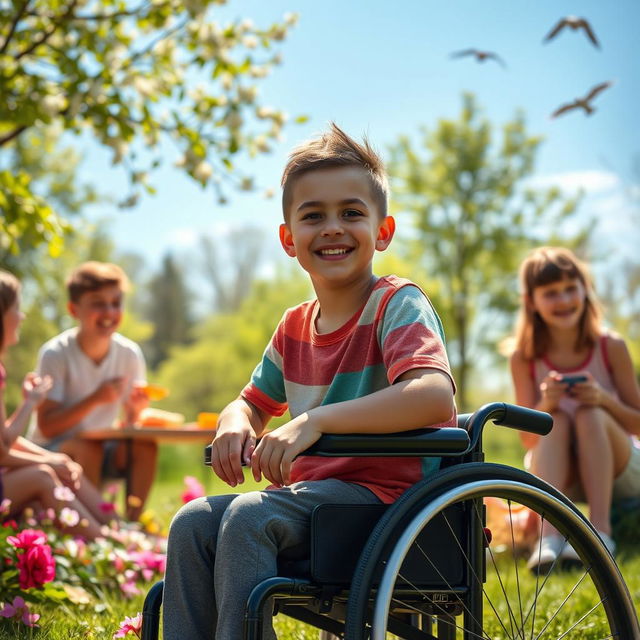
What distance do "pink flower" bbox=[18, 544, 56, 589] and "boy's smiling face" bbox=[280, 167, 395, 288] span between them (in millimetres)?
1323

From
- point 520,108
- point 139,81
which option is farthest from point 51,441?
point 520,108

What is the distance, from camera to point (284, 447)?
1.73 metres

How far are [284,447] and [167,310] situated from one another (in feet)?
131

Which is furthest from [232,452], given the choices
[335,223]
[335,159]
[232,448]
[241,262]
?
[241,262]

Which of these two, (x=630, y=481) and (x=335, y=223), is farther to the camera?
(x=630, y=481)

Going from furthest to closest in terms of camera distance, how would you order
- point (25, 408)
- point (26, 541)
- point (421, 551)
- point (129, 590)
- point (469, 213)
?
1. point (469, 213)
2. point (25, 408)
3. point (129, 590)
4. point (26, 541)
5. point (421, 551)

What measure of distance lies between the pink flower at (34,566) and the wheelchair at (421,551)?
100cm

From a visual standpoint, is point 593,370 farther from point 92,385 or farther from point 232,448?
point 232,448

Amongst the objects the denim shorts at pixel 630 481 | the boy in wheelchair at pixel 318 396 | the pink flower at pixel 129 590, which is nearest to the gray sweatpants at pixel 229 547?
the boy in wheelchair at pixel 318 396

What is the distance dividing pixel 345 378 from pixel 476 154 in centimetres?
2018

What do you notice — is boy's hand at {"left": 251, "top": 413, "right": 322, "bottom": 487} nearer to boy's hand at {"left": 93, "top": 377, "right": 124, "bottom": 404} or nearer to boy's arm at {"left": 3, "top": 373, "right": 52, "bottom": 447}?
boy's arm at {"left": 3, "top": 373, "right": 52, "bottom": 447}

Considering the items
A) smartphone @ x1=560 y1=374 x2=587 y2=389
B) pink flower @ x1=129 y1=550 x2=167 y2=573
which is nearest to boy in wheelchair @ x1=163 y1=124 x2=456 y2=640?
pink flower @ x1=129 y1=550 x2=167 y2=573

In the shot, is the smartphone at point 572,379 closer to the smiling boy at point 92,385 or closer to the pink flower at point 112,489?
the smiling boy at point 92,385

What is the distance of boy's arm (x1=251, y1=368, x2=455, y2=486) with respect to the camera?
1.74 meters
